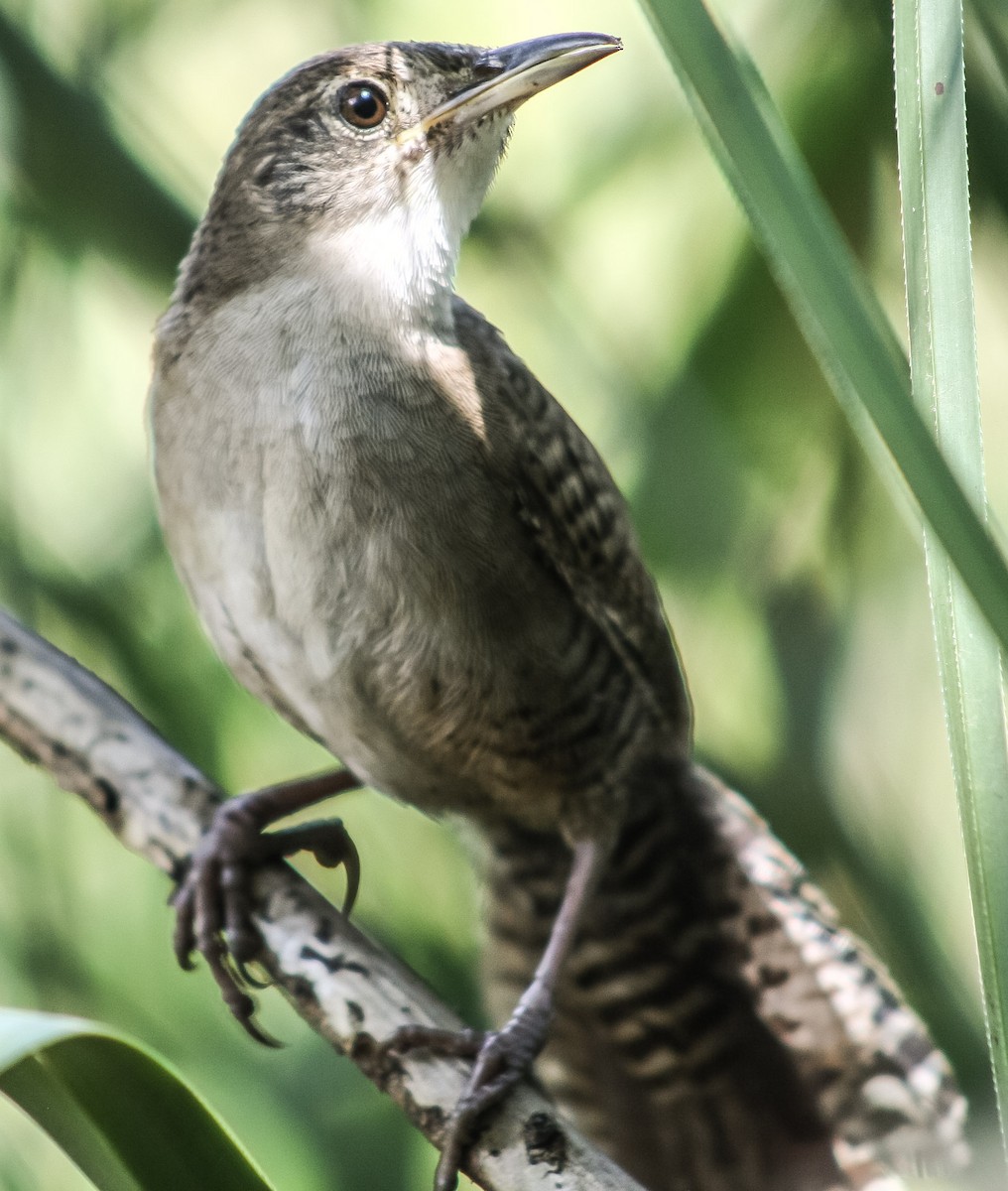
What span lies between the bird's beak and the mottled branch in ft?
2.94

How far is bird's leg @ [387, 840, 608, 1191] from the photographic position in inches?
60.2

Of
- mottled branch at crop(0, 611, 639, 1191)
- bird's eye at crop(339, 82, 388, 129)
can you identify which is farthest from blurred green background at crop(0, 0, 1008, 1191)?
bird's eye at crop(339, 82, 388, 129)

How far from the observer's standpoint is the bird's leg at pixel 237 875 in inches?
74.5

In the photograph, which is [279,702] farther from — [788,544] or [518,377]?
[788,544]

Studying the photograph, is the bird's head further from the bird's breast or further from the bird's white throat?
the bird's breast

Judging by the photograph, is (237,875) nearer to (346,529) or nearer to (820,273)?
(346,529)

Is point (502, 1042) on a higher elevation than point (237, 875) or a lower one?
lower

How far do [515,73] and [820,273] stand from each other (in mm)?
1143

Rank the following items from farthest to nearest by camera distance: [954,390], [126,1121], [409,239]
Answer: [409,239]
[126,1121]
[954,390]

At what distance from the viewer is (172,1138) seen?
4.00ft

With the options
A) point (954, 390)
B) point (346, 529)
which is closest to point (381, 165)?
point (346, 529)

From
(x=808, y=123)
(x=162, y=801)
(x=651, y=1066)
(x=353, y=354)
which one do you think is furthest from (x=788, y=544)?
(x=162, y=801)

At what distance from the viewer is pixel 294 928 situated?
173 cm

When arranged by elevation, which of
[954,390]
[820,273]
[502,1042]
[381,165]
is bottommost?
[502,1042]
